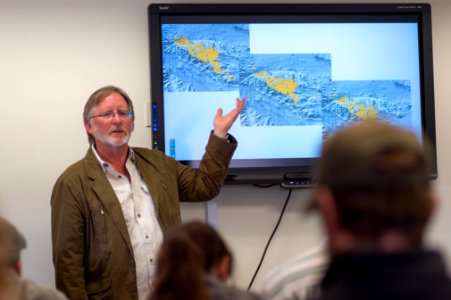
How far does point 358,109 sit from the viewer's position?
11.1 ft

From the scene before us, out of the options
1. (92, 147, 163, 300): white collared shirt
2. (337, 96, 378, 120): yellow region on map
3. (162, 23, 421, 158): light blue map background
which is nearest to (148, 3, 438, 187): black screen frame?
(162, 23, 421, 158): light blue map background

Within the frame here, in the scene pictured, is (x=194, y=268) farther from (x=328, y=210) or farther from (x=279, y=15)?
(x=279, y=15)

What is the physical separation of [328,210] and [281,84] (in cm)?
239

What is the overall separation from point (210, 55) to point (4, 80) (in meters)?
1.07

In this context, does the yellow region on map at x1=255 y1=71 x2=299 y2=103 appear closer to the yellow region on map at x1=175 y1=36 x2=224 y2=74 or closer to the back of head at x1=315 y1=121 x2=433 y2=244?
the yellow region on map at x1=175 y1=36 x2=224 y2=74

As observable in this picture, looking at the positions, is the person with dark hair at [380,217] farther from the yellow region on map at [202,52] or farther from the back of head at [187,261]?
the yellow region on map at [202,52]

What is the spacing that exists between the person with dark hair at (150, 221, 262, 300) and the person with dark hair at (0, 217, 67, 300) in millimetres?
285


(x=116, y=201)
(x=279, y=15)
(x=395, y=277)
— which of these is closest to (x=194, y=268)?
(x=395, y=277)

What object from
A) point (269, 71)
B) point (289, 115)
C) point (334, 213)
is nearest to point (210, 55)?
point (269, 71)

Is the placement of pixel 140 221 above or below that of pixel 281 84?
below

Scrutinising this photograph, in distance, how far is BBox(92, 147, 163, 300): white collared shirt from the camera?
265 centimetres

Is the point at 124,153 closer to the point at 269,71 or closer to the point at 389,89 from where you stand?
the point at 269,71

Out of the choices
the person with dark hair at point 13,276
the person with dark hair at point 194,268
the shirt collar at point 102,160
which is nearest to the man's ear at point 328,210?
the person with dark hair at point 194,268

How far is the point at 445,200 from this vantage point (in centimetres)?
353
